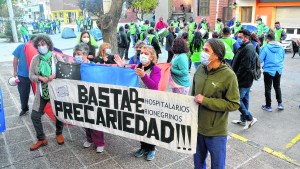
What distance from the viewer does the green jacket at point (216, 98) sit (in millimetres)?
2629

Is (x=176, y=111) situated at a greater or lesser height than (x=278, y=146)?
greater

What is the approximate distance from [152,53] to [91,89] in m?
1.00

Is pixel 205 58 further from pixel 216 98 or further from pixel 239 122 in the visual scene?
pixel 239 122

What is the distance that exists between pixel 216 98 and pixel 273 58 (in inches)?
144

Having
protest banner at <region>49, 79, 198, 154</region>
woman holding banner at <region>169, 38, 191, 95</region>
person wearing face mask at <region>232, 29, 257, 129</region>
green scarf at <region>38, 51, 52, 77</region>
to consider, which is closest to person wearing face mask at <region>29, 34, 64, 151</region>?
green scarf at <region>38, 51, 52, 77</region>

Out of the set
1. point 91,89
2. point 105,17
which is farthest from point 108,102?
point 105,17

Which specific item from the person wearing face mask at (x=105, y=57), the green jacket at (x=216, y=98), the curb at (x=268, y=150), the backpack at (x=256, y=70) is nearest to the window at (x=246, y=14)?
the backpack at (x=256, y=70)

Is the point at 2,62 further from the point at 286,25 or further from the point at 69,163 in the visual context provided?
the point at 286,25

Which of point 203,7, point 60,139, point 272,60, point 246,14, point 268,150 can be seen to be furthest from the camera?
point 203,7

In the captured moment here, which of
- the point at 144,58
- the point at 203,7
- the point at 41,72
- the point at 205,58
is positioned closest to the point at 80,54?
the point at 41,72

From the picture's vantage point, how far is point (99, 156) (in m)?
4.05

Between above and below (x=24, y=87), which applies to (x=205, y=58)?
above

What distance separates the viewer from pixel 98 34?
72.7ft

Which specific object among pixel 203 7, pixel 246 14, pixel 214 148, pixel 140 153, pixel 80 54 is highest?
pixel 203 7
